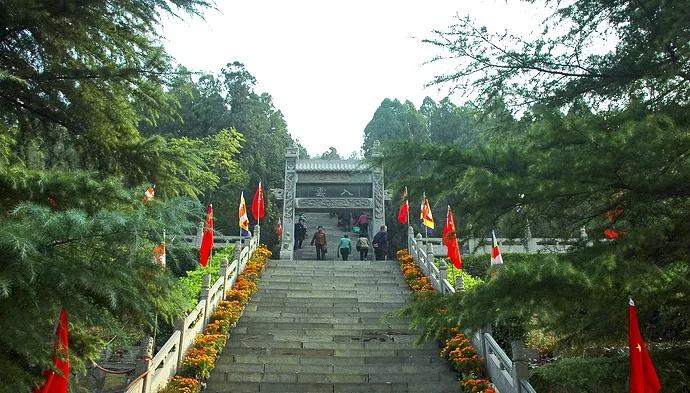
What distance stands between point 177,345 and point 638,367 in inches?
267

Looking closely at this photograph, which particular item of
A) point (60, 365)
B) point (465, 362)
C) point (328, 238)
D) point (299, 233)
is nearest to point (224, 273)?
point (465, 362)

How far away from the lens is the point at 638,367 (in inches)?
168

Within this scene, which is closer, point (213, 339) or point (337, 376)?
point (337, 376)

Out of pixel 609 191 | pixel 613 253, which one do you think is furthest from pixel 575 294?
Answer: pixel 609 191

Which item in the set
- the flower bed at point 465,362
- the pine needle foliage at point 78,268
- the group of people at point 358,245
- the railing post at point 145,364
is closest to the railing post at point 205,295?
the railing post at point 145,364

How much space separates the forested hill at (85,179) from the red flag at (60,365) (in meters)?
0.09

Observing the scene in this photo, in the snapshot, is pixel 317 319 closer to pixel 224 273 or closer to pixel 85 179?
pixel 224 273

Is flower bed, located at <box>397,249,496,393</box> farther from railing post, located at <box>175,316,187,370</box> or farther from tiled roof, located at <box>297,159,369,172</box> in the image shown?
tiled roof, located at <box>297,159,369,172</box>

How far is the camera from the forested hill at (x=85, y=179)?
118 inches

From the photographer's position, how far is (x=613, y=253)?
3541 mm

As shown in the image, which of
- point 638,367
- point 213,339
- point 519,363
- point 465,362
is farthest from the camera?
point 213,339

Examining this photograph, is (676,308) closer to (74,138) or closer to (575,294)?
(575,294)

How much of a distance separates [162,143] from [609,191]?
366 centimetres

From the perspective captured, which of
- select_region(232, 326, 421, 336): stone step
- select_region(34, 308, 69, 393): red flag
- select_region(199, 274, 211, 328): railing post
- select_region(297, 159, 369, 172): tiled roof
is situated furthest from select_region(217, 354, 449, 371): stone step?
select_region(297, 159, 369, 172): tiled roof
